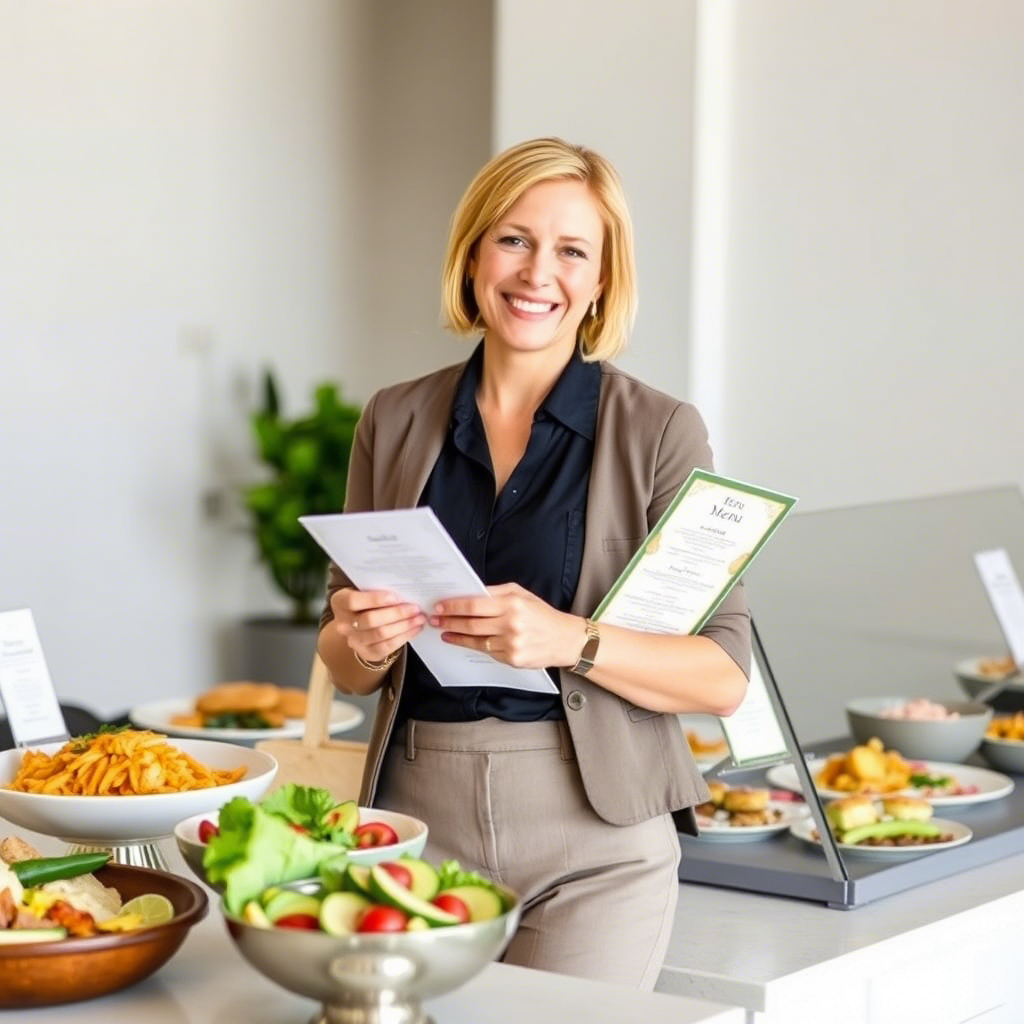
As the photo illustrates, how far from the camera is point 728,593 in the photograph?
7.00 ft

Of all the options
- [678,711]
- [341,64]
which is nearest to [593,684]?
[678,711]

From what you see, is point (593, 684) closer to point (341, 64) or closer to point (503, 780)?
point (503, 780)

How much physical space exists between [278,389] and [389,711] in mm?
4801

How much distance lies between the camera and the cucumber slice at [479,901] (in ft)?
4.45

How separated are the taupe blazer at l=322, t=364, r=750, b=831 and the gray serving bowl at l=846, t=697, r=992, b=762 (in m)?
1.21

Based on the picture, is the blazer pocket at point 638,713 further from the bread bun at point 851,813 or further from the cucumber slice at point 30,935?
the cucumber slice at point 30,935

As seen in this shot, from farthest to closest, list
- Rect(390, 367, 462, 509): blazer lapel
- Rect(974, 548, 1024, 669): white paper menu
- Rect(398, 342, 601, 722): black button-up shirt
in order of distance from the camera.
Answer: Rect(974, 548, 1024, 669): white paper menu < Rect(390, 367, 462, 509): blazer lapel < Rect(398, 342, 601, 722): black button-up shirt

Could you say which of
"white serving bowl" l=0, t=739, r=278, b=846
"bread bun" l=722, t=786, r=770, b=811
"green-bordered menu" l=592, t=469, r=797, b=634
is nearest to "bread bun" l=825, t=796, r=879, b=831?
"bread bun" l=722, t=786, r=770, b=811

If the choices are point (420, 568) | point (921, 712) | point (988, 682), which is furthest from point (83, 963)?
point (988, 682)

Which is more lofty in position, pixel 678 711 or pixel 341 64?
pixel 341 64

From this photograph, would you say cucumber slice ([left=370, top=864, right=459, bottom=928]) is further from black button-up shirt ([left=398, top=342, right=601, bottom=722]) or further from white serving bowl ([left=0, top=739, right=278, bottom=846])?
black button-up shirt ([left=398, top=342, right=601, bottom=722])

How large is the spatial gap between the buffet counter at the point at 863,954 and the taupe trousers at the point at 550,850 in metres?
0.16

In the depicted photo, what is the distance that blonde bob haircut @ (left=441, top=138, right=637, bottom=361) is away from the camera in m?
2.20

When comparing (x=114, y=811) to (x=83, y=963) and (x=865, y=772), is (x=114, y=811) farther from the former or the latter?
(x=865, y=772)
